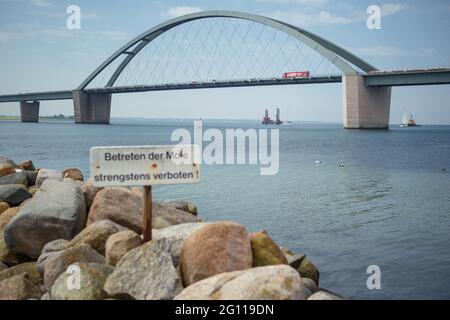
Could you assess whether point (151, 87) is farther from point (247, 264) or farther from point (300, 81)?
point (247, 264)

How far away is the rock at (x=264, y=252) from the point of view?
20.7 ft

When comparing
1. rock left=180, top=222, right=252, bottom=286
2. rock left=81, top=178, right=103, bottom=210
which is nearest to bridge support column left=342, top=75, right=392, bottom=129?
rock left=81, top=178, right=103, bottom=210

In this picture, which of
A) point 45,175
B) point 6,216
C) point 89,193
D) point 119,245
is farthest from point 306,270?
point 45,175

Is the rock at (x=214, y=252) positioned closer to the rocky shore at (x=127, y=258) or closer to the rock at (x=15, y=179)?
the rocky shore at (x=127, y=258)

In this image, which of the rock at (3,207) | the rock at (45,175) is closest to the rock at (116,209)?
the rock at (3,207)

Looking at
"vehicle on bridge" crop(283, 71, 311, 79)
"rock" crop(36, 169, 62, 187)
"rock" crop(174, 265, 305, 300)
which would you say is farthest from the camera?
"vehicle on bridge" crop(283, 71, 311, 79)

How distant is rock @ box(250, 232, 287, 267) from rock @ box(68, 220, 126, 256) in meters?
2.30

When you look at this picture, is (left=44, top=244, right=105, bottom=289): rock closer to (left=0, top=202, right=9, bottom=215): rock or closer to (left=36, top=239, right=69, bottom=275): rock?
(left=36, top=239, right=69, bottom=275): rock

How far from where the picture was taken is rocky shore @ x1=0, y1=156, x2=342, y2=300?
203 inches

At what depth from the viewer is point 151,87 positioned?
364 feet

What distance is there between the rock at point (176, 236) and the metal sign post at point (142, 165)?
772mm

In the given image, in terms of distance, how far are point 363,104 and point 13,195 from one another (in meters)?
92.0

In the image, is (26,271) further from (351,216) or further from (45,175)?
(351,216)

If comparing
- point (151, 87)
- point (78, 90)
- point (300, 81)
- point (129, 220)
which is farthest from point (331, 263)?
point (78, 90)
